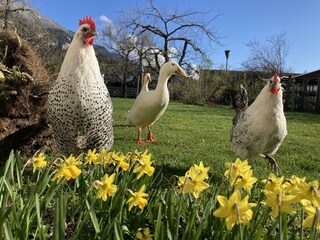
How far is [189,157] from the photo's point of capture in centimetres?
525

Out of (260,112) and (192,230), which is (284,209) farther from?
(260,112)

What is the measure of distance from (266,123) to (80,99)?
215 centimetres

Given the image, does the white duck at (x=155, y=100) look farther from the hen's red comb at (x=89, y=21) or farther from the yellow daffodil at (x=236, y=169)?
the yellow daffodil at (x=236, y=169)

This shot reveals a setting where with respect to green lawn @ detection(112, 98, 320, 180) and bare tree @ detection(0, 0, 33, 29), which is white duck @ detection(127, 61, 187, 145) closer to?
green lawn @ detection(112, 98, 320, 180)

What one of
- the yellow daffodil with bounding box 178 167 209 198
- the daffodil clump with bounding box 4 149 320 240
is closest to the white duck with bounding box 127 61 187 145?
the daffodil clump with bounding box 4 149 320 240

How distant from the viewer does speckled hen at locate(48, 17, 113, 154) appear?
296cm

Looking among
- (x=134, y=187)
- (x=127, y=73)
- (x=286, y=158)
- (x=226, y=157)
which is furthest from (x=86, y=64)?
(x=127, y=73)

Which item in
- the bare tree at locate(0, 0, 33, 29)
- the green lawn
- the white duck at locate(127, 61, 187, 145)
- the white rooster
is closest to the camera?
the white rooster

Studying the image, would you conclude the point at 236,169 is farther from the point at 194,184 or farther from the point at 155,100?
the point at 155,100

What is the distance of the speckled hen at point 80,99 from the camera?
296cm

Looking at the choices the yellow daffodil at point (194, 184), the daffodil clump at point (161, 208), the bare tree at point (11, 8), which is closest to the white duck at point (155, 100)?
the daffodil clump at point (161, 208)

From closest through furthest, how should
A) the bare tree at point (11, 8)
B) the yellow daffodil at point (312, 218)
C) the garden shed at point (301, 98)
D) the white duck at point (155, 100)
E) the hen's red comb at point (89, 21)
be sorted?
1. the yellow daffodil at point (312, 218)
2. the hen's red comb at point (89, 21)
3. the white duck at point (155, 100)
4. the bare tree at point (11, 8)
5. the garden shed at point (301, 98)

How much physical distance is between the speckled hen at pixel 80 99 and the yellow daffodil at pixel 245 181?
1.89m

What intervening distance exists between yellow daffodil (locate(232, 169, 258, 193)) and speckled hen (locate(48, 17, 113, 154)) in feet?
6.18
